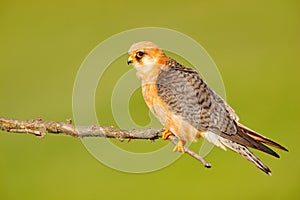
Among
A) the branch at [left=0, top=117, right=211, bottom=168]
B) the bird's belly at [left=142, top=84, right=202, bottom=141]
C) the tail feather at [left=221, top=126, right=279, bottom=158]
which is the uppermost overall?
the bird's belly at [left=142, top=84, right=202, bottom=141]

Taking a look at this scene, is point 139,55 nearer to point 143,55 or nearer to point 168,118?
point 143,55

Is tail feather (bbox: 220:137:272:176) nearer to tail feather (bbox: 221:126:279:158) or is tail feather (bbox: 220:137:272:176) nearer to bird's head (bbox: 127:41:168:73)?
tail feather (bbox: 221:126:279:158)

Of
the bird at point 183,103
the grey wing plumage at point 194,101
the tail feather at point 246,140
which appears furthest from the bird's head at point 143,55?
the tail feather at point 246,140

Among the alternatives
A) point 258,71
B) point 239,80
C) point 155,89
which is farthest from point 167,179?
point 155,89

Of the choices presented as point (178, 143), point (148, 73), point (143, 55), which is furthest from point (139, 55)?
point (178, 143)

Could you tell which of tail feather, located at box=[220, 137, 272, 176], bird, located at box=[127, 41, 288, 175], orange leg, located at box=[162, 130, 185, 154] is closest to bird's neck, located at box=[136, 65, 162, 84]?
bird, located at box=[127, 41, 288, 175]

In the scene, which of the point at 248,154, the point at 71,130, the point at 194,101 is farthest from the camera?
the point at 194,101

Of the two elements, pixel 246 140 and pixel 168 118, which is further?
pixel 168 118

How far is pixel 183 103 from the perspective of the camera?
166 centimetres

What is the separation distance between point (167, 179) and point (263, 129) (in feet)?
2.74

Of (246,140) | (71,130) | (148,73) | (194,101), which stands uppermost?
(148,73)

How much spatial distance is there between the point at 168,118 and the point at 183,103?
0.07 metres

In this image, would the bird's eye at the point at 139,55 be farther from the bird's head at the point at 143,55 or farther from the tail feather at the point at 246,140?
the tail feather at the point at 246,140

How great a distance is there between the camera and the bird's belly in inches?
63.5
